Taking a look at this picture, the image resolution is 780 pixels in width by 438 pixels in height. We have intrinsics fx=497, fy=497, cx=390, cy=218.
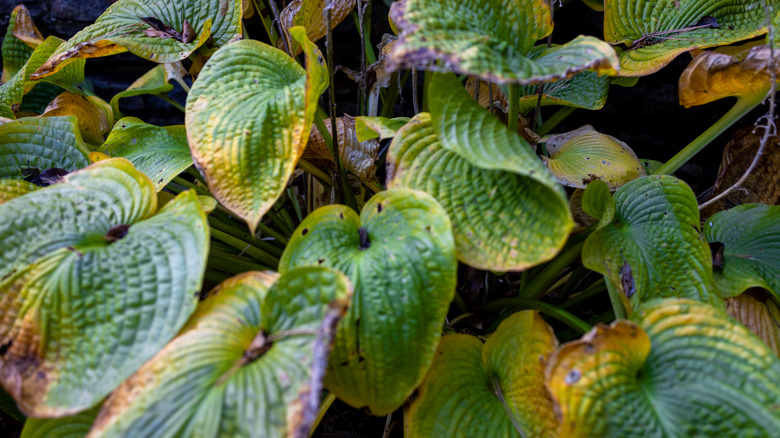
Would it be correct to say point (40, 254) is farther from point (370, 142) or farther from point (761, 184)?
point (761, 184)

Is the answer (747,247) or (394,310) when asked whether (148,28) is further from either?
(747,247)

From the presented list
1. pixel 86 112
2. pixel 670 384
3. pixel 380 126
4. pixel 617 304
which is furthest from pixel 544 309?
pixel 86 112

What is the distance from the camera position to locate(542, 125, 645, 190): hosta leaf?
0.73 m

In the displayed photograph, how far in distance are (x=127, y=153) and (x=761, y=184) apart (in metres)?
1.06

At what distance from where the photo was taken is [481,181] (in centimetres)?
55

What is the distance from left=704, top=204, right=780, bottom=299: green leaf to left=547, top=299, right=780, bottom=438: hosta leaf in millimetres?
195

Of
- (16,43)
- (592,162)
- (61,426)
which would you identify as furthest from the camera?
(16,43)

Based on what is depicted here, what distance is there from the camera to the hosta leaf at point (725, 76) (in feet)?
2.05

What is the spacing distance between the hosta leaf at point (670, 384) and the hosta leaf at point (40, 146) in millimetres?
722

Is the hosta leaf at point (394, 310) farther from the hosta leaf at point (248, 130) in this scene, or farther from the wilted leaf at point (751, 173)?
the wilted leaf at point (751, 173)

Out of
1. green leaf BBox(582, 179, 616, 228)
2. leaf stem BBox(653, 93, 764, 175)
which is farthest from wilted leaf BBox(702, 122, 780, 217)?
green leaf BBox(582, 179, 616, 228)

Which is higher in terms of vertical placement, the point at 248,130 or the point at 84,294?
the point at 248,130

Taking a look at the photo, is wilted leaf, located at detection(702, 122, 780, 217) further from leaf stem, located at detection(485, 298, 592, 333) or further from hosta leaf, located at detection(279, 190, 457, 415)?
hosta leaf, located at detection(279, 190, 457, 415)

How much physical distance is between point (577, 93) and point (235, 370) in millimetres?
717
